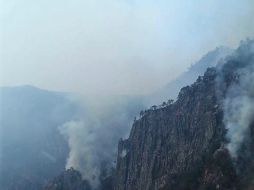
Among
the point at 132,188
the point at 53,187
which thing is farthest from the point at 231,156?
the point at 53,187

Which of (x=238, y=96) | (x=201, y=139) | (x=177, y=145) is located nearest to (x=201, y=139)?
(x=201, y=139)

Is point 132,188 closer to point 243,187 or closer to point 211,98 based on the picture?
point 211,98

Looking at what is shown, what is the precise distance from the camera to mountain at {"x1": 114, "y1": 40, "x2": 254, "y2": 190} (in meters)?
114

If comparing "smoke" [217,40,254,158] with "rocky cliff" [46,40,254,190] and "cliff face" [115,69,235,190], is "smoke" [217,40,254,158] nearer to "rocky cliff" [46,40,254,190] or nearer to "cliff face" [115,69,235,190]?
"rocky cliff" [46,40,254,190]

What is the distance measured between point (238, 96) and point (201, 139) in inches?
508

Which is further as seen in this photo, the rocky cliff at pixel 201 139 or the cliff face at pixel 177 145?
the cliff face at pixel 177 145

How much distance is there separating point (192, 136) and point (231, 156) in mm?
24464

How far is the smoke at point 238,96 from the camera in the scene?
11797cm

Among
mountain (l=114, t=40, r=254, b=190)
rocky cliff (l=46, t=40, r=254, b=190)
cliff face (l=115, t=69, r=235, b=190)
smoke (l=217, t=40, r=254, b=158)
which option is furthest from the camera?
cliff face (l=115, t=69, r=235, b=190)

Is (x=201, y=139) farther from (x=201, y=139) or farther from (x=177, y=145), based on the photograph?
(x=177, y=145)

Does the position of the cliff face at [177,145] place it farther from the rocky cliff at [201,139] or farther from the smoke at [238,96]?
the smoke at [238,96]

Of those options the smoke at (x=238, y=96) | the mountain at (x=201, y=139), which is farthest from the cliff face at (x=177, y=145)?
the smoke at (x=238, y=96)

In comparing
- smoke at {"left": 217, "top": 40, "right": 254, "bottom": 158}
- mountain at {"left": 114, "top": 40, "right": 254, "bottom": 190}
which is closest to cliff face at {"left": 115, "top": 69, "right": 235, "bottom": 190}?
mountain at {"left": 114, "top": 40, "right": 254, "bottom": 190}

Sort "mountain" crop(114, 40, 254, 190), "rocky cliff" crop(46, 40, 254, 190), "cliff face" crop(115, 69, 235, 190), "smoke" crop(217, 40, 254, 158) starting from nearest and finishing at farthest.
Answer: "rocky cliff" crop(46, 40, 254, 190), "mountain" crop(114, 40, 254, 190), "smoke" crop(217, 40, 254, 158), "cliff face" crop(115, 69, 235, 190)
